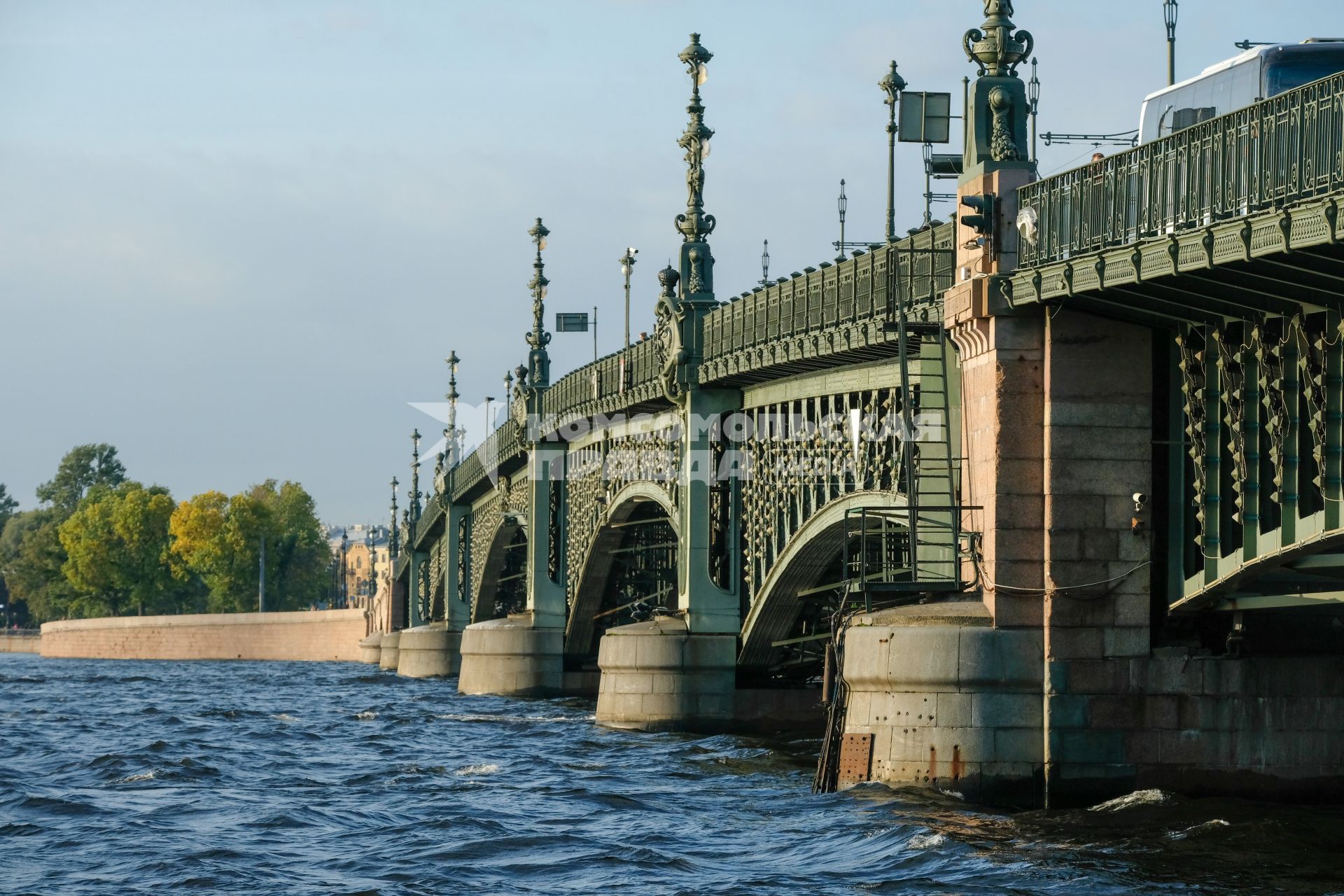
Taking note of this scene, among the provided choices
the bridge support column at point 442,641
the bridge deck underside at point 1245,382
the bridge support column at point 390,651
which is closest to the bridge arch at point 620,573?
the bridge support column at point 442,641

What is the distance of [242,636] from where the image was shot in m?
128

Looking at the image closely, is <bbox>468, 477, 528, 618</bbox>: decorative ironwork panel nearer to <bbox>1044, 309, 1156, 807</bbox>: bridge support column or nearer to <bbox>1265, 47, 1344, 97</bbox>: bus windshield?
<bbox>1265, 47, 1344, 97</bbox>: bus windshield

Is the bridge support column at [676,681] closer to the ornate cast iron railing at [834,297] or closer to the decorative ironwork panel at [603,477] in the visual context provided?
the decorative ironwork panel at [603,477]

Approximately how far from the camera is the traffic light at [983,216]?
23.6 metres

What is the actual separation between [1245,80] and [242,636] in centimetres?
10401

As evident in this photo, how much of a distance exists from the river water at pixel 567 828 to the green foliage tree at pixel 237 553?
11565cm

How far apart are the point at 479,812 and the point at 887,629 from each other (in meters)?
6.67

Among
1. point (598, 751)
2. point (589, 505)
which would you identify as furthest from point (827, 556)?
point (589, 505)

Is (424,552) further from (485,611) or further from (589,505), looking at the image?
(589,505)

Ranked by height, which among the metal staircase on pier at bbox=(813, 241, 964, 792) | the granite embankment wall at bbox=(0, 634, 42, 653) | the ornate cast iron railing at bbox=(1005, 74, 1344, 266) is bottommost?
the granite embankment wall at bbox=(0, 634, 42, 653)

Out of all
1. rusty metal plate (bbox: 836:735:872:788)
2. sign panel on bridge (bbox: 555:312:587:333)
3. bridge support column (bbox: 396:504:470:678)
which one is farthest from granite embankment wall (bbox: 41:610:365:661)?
rusty metal plate (bbox: 836:735:872:788)

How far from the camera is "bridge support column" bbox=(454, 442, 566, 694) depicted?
5331 cm

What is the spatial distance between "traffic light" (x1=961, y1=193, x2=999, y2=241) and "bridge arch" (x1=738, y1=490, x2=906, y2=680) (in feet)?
17.2

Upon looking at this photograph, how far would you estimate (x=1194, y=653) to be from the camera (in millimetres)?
22547
